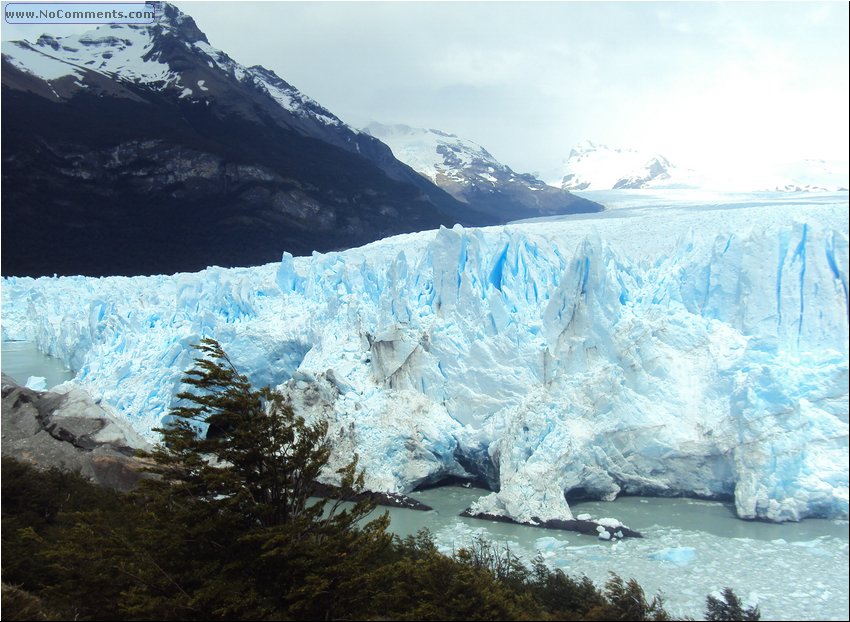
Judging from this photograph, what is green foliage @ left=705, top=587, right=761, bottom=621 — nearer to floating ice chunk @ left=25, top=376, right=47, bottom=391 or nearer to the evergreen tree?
the evergreen tree

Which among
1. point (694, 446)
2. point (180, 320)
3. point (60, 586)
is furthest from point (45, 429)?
point (694, 446)

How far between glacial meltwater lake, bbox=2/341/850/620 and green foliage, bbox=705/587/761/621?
2.1 inches

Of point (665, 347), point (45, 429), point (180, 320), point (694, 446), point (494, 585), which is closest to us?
point (494, 585)

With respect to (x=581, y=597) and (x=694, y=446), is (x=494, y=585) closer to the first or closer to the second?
(x=581, y=597)

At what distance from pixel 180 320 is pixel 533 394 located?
6932 mm

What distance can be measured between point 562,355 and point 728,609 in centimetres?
500

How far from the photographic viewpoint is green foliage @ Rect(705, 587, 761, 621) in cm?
268

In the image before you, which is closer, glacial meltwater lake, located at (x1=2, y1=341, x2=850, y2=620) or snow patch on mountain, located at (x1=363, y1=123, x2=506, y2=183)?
glacial meltwater lake, located at (x1=2, y1=341, x2=850, y2=620)

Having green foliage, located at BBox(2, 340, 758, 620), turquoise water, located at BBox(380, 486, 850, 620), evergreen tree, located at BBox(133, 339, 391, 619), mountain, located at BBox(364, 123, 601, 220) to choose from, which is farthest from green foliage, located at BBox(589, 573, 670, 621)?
mountain, located at BBox(364, 123, 601, 220)

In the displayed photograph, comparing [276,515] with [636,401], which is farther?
[636,401]

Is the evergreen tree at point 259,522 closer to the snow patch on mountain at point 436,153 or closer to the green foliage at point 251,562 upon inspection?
the green foliage at point 251,562

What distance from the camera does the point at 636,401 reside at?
707 cm

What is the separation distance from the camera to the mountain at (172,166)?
2480 cm

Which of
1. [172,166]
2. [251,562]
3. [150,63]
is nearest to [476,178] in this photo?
[251,562]
